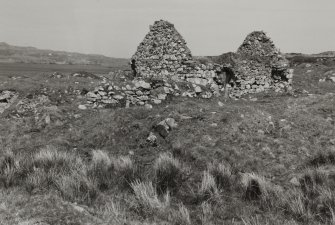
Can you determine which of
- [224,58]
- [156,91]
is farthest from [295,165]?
[224,58]

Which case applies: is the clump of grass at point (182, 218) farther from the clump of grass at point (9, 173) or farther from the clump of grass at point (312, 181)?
the clump of grass at point (9, 173)

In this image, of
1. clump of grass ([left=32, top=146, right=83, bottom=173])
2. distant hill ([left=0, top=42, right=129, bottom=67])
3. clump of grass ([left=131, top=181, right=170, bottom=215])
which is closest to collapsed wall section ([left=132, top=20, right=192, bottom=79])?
clump of grass ([left=32, top=146, right=83, bottom=173])

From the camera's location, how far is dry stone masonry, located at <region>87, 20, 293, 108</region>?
13039 millimetres

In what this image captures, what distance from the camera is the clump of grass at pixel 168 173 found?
6.96m

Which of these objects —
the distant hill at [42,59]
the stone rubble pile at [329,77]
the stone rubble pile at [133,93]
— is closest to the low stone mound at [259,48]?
the stone rubble pile at [133,93]

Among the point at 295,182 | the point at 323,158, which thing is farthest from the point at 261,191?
the point at 323,158

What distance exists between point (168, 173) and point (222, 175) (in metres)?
1.20

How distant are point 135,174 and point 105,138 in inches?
116

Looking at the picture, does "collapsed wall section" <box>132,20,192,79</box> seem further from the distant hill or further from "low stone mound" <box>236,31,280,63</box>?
the distant hill

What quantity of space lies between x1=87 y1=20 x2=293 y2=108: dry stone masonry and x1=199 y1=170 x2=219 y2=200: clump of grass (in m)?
6.52

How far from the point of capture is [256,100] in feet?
49.6

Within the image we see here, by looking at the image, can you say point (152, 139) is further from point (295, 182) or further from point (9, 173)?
point (295, 182)

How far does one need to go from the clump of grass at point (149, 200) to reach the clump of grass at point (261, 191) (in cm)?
170

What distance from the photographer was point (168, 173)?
7324mm
